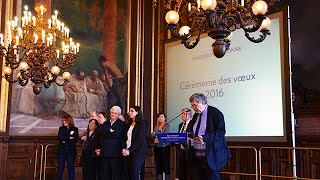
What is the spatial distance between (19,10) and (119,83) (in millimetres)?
3231

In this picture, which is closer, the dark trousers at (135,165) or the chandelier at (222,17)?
the chandelier at (222,17)

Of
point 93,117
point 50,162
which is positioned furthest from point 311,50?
point 50,162

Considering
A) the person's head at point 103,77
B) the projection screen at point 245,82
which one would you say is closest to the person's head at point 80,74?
the person's head at point 103,77

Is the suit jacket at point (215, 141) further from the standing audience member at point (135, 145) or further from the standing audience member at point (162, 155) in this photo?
the standing audience member at point (162, 155)

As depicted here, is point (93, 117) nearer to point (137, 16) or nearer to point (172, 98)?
point (172, 98)

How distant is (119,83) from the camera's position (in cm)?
1164

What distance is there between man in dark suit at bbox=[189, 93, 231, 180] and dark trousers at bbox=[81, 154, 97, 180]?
293 centimetres

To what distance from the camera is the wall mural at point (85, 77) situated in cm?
1001

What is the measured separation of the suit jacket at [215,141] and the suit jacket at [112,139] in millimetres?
1993

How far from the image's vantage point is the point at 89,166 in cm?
768

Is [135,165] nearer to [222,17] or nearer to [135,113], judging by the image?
[135,113]

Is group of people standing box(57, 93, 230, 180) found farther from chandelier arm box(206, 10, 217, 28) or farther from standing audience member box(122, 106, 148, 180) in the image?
chandelier arm box(206, 10, 217, 28)

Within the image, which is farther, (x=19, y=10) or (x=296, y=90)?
(x=19, y=10)

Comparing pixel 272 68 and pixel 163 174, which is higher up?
pixel 272 68
